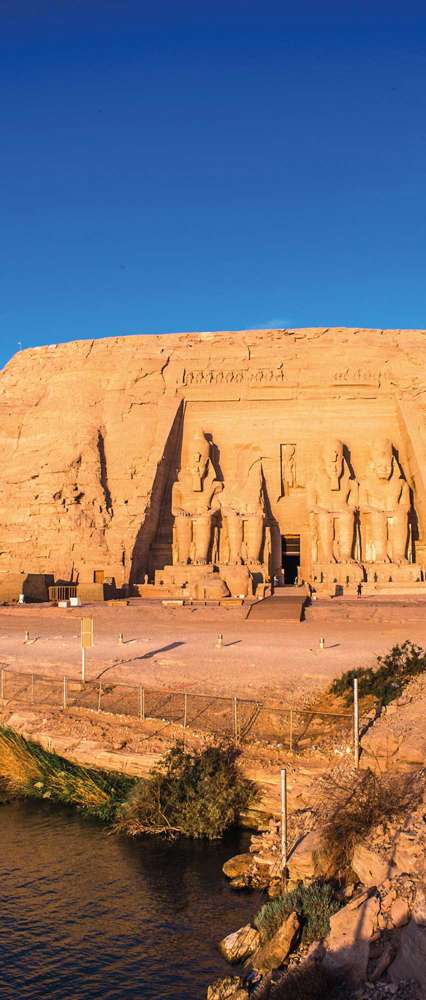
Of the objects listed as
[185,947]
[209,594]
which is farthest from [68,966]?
[209,594]

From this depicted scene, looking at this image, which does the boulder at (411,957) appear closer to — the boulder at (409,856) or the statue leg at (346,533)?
the boulder at (409,856)

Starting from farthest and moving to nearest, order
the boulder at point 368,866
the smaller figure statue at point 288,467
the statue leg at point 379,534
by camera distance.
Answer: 1. the smaller figure statue at point 288,467
2. the statue leg at point 379,534
3. the boulder at point 368,866

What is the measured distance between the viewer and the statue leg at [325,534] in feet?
92.3

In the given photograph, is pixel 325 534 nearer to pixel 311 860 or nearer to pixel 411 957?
pixel 311 860

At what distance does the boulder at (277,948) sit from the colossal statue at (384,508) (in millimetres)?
21845

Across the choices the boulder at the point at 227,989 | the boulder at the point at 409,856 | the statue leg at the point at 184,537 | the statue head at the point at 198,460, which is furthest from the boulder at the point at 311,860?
the statue head at the point at 198,460

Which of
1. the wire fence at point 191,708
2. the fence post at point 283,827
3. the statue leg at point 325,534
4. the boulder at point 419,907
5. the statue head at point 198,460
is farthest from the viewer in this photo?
the statue head at point 198,460

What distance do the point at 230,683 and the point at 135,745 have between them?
2459 millimetres

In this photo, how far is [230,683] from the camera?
12703mm

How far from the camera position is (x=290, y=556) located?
1246 inches

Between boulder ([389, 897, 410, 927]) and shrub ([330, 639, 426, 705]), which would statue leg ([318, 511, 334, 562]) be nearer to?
shrub ([330, 639, 426, 705])

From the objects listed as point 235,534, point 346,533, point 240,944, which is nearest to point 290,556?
point 346,533

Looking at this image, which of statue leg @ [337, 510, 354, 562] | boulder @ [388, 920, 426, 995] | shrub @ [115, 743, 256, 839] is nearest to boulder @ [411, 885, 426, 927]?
boulder @ [388, 920, 426, 995]

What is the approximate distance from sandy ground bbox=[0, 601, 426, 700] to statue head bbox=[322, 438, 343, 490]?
7.60 m
